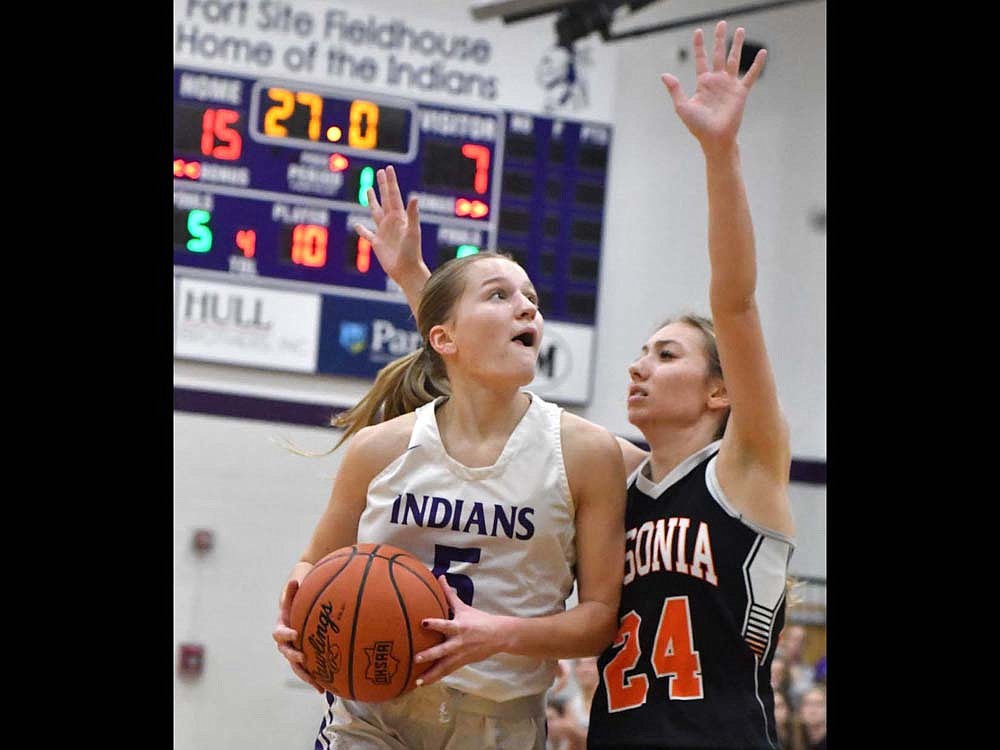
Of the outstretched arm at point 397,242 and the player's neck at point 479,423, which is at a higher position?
the outstretched arm at point 397,242

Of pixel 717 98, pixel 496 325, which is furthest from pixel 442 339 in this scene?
pixel 717 98

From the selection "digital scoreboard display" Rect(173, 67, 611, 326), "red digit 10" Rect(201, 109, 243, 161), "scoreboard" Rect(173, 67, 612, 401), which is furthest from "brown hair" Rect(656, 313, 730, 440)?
"red digit 10" Rect(201, 109, 243, 161)

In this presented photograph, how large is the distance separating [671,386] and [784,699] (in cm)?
493

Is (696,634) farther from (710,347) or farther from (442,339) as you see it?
(442,339)

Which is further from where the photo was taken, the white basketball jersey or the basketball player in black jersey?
the white basketball jersey

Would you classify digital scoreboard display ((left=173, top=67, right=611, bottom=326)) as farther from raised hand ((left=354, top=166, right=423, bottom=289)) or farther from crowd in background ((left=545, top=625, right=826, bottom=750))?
raised hand ((left=354, top=166, right=423, bottom=289))

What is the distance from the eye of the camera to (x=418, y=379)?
10.7 ft

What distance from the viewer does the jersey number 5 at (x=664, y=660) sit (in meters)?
2.73

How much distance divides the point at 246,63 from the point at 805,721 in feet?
16.2

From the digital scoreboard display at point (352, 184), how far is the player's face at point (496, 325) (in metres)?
5.02

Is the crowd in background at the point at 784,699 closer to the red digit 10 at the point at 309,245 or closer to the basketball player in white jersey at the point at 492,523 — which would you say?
the red digit 10 at the point at 309,245

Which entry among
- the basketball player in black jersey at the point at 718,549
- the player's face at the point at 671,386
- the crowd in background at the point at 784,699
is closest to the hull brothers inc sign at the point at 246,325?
the crowd in background at the point at 784,699

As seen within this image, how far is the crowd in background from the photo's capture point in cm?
669
